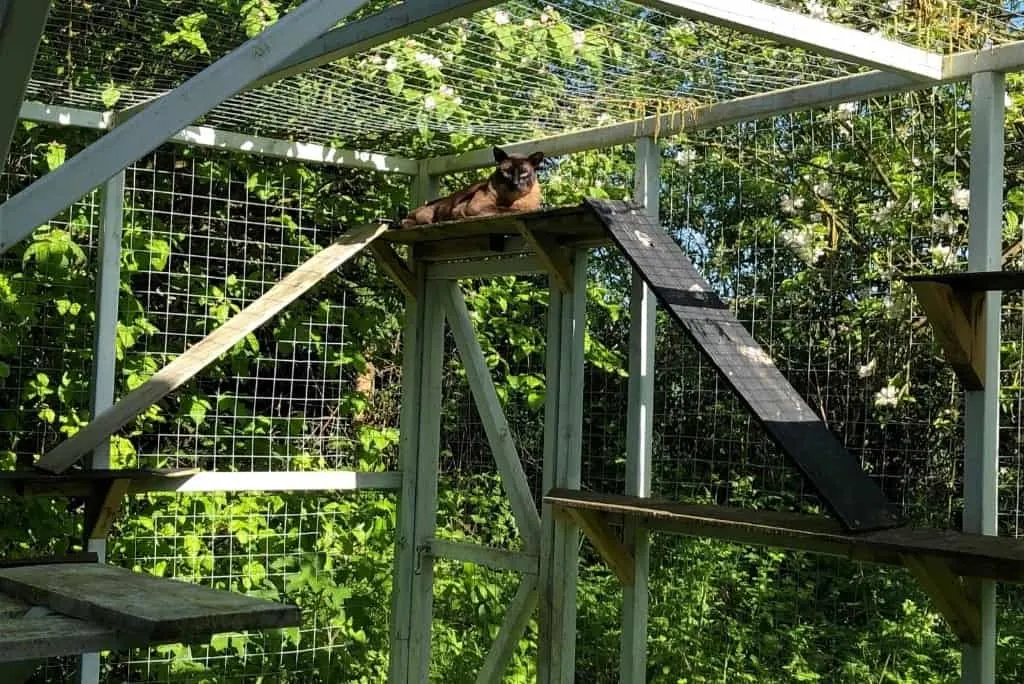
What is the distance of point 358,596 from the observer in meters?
6.01

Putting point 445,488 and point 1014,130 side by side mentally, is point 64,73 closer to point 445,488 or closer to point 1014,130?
point 445,488

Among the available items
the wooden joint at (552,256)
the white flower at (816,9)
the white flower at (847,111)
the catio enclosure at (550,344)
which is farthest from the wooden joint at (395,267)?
the white flower at (816,9)

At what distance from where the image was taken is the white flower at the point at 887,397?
15.8 ft

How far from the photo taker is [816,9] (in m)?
3.67

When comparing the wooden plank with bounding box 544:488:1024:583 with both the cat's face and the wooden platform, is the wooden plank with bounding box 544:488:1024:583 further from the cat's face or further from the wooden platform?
the wooden platform

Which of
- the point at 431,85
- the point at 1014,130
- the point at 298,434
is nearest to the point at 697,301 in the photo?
the point at 431,85

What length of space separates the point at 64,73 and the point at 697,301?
96.6 inches

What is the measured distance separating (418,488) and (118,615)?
3417 millimetres

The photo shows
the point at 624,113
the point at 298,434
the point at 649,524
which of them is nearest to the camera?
the point at 649,524

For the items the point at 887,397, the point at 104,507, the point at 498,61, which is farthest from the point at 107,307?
the point at 887,397

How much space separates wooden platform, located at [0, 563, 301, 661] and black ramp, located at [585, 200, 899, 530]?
166 cm

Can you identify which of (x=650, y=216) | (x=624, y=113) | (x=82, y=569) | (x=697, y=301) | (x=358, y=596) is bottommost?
(x=358, y=596)

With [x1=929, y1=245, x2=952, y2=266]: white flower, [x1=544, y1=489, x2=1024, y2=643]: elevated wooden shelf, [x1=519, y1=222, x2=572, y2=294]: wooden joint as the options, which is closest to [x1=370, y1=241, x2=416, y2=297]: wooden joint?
[x1=519, y1=222, x2=572, y2=294]: wooden joint

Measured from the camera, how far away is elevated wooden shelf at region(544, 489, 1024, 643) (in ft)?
10.6
